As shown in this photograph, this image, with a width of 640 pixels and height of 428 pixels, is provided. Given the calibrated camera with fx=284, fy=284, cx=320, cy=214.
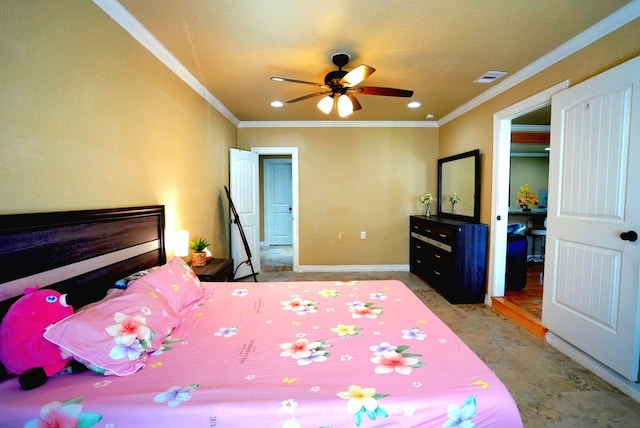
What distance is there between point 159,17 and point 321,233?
3577 millimetres

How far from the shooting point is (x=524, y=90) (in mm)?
2855

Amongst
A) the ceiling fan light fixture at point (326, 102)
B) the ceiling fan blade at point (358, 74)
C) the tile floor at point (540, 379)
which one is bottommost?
the tile floor at point (540, 379)

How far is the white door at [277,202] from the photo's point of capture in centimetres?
729

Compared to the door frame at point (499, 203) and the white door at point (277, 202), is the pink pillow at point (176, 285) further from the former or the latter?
the white door at point (277, 202)

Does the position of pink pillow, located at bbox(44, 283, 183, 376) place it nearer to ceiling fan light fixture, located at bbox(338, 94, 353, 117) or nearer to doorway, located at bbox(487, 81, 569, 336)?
ceiling fan light fixture, located at bbox(338, 94, 353, 117)

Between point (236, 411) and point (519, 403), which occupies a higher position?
point (236, 411)

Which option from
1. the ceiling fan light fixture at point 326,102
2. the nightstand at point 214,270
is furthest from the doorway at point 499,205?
the nightstand at point 214,270

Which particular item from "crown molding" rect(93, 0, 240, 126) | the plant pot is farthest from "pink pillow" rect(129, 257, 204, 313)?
"crown molding" rect(93, 0, 240, 126)

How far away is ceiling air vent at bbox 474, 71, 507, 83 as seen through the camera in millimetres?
2863

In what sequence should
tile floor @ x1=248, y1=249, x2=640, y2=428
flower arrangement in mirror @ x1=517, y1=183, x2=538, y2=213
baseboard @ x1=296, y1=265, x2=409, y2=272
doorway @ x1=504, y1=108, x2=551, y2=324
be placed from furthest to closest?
flower arrangement in mirror @ x1=517, y1=183, x2=538, y2=213 → baseboard @ x1=296, y1=265, x2=409, y2=272 → doorway @ x1=504, y1=108, x2=551, y2=324 → tile floor @ x1=248, y1=249, x2=640, y2=428

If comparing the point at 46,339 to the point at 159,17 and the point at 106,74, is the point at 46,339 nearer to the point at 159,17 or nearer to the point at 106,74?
the point at 106,74

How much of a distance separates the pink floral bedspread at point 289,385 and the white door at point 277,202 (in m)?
5.83

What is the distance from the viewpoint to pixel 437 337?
1.40 meters

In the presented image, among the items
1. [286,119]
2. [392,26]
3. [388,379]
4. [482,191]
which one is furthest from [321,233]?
[388,379]
